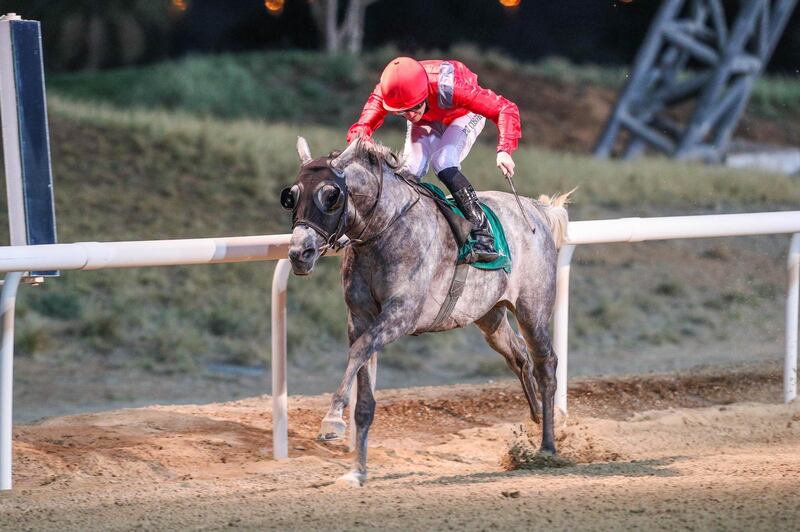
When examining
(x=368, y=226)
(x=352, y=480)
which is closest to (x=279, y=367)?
(x=352, y=480)

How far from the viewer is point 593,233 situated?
6684 millimetres

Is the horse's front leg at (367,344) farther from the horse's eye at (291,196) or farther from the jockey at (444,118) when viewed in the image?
the horse's eye at (291,196)

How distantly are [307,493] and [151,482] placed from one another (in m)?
0.95

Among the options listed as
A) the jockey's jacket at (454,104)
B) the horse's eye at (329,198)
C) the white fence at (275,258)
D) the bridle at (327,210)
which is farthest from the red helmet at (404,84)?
the white fence at (275,258)

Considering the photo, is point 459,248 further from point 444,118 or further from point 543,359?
point 543,359

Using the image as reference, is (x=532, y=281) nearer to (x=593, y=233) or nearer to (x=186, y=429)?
(x=593, y=233)

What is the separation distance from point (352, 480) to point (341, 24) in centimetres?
2199

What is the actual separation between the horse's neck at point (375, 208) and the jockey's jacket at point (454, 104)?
0.37 m

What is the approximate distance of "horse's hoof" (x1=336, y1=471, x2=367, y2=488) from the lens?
533 cm

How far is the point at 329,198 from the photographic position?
16.8ft

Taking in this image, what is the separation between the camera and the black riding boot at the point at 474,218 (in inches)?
225

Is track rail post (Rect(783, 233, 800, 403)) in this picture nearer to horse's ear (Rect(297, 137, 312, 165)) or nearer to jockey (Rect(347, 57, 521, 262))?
jockey (Rect(347, 57, 521, 262))

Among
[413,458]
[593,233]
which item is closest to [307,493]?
[413,458]

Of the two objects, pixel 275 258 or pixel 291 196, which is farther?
pixel 275 258
